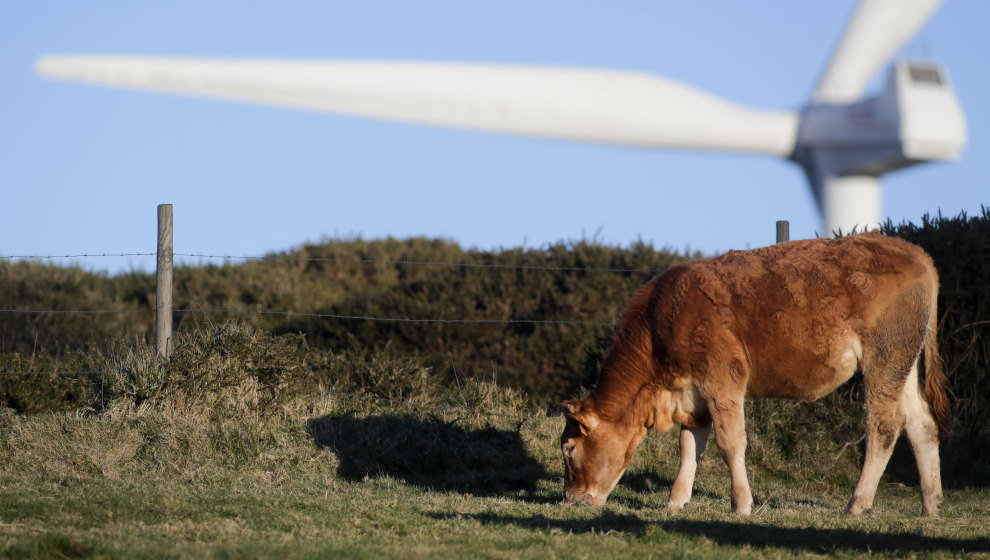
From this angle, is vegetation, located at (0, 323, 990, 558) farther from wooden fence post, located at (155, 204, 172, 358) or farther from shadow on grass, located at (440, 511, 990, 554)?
wooden fence post, located at (155, 204, 172, 358)

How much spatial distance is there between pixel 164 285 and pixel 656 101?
6948 millimetres

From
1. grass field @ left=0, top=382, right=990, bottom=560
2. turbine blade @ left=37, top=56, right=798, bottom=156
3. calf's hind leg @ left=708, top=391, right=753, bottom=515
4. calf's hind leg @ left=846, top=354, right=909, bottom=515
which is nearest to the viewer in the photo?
grass field @ left=0, top=382, right=990, bottom=560

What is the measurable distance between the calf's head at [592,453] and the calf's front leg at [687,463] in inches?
15.7

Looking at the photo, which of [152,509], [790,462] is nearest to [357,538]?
→ [152,509]

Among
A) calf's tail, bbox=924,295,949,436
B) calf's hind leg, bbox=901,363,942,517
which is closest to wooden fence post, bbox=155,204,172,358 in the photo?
calf's hind leg, bbox=901,363,942,517

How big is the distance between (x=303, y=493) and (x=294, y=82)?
19.8ft

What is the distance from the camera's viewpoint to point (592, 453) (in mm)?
7422

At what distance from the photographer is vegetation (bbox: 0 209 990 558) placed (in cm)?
559

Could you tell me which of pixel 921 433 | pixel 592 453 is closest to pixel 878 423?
pixel 921 433

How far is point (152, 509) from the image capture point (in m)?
6.12

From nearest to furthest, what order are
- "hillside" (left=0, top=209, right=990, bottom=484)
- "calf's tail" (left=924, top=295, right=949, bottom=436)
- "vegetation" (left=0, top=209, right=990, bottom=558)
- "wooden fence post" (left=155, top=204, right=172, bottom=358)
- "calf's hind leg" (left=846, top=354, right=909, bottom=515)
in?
"vegetation" (left=0, top=209, right=990, bottom=558) → "calf's hind leg" (left=846, top=354, right=909, bottom=515) → "calf's tail" (left=924, top=295, right=949, bottom=436) → "wooden fence post" (left=155, top=204, right=172, bottom=358) → "hillside" (left=0, top=209, right=990, bottom=484)

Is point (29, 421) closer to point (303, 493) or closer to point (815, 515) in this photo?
point (303, 493)

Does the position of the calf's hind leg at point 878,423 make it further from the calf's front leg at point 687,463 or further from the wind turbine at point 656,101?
the wind turbine at point 656,101

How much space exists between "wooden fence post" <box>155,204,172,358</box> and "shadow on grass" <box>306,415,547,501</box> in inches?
61.4
